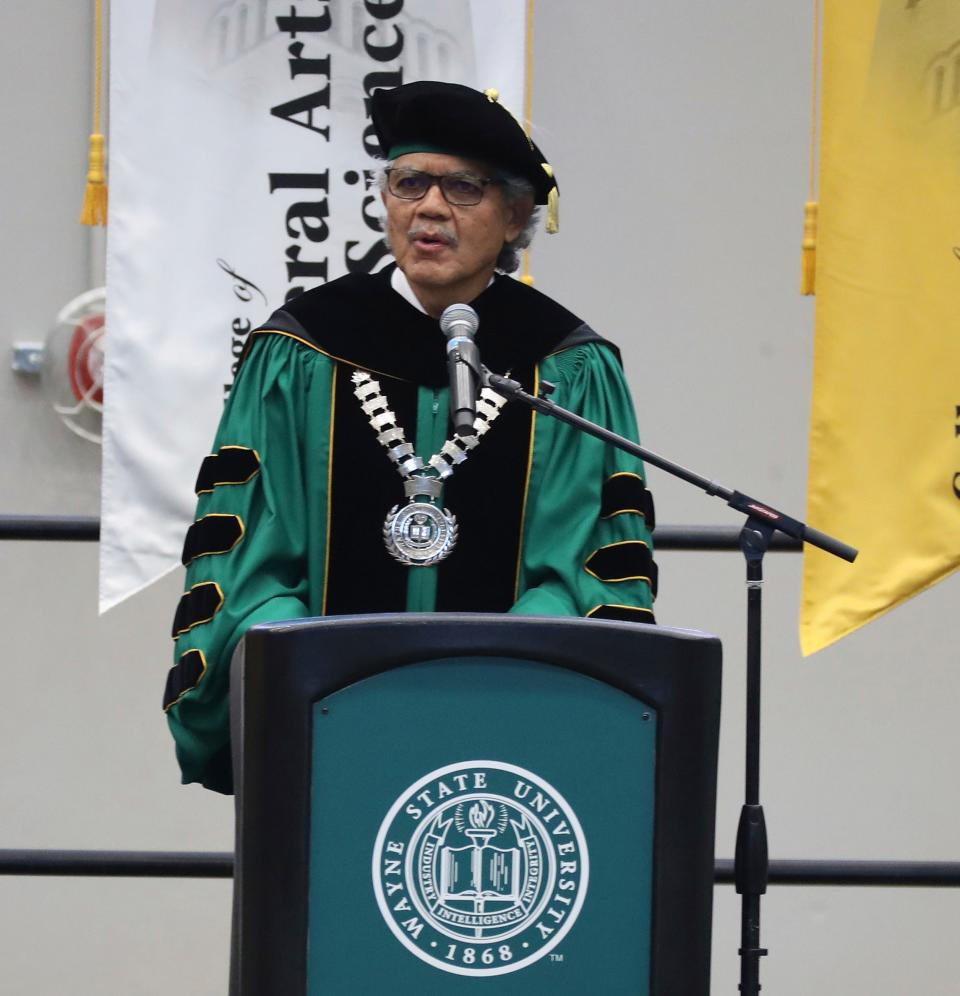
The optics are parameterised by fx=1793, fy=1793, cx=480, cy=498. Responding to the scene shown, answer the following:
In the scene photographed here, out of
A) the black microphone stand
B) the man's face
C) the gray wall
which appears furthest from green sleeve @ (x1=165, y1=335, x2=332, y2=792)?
the gray wall

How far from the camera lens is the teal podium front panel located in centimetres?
176

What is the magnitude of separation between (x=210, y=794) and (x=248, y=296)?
118 cm

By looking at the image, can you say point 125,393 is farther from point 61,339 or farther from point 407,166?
point 407,166

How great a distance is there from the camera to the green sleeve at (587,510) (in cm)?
231

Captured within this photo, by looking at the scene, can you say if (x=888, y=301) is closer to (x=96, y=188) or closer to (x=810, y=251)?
(x=810, y=251)

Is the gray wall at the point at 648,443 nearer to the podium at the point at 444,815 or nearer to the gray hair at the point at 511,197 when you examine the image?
the gray hair at the point at 511,197

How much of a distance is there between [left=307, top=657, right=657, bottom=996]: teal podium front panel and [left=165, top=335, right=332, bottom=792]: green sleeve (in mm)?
473

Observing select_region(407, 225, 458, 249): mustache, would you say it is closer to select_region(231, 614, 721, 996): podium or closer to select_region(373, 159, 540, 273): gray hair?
select_region(373, 159, 540, 273): gray hair

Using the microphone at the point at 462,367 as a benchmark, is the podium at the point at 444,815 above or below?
below

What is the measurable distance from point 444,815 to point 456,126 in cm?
98

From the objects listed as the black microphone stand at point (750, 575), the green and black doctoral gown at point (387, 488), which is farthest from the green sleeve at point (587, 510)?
the black microphone stand at point (750, 575)

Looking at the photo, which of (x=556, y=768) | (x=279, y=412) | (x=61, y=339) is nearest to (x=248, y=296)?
(x=61, y=339)

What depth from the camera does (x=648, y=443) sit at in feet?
12.6

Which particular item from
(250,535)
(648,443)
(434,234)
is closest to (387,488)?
(250,535)
